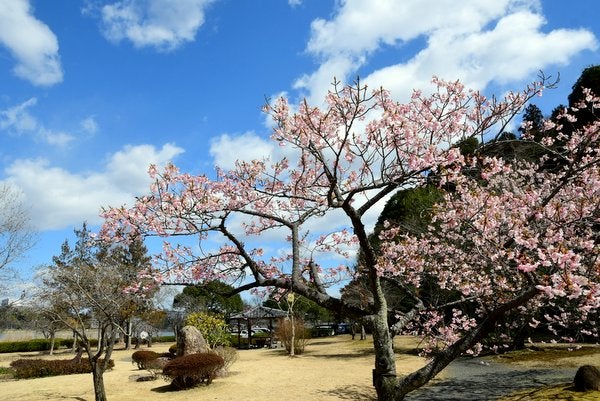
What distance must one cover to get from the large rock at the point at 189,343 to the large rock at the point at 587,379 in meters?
11.6

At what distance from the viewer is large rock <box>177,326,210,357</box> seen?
15523mm

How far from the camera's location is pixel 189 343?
613 inches

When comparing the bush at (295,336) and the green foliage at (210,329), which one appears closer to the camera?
the green foliage at (210,329)

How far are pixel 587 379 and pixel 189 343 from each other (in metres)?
12.0

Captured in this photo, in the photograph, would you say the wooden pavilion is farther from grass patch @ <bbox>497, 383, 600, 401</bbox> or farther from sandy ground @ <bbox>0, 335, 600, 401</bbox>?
grass patch @ <bbox>497, 383, 600, 401</bbox>

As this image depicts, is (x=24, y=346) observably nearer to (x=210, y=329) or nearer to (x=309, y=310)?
(x=210, y=329)

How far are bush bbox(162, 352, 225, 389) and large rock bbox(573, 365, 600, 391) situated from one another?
9.45 m

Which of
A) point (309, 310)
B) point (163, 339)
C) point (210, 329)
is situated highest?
point (309, 310)

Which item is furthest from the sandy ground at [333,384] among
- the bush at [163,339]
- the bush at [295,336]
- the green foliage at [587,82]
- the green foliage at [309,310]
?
the bush at [163,339]

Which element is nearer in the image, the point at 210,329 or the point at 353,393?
the point at 353,393

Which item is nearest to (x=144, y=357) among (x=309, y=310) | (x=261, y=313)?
(x=261, y=313)

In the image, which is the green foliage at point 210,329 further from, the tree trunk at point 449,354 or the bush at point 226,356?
the tree trunk at point 449,354

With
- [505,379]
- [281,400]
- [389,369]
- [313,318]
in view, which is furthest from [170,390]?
[313,318]

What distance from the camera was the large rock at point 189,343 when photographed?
1552cm
